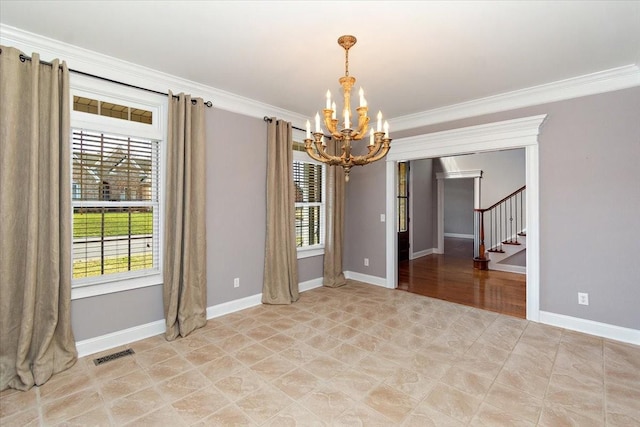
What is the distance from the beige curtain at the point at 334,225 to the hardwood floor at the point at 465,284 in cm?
108

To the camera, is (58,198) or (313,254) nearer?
(58,198)

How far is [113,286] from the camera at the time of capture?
9.34 ft

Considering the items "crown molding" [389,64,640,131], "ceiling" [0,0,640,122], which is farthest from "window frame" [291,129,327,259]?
"crown molding" [389,64,640,131]

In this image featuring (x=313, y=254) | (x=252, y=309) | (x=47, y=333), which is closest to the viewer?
(x=47, y=333)

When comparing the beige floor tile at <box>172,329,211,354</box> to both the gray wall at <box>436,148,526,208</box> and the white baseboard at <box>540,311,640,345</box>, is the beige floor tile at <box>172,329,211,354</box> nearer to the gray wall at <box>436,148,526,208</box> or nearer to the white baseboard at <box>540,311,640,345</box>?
the white baseboard at <box>540,311,640,345</box>

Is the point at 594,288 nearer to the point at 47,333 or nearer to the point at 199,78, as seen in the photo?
the point at 199,78

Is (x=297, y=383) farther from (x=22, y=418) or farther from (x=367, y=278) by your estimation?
(x=367, y=278)

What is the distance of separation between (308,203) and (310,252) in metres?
0.79

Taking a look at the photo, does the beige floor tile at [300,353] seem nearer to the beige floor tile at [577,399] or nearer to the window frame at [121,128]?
the window frame at [121,128]

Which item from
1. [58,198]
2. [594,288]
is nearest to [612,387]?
[594,288]

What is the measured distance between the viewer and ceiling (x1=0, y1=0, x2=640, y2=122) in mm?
2041

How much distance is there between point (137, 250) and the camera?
3076mm

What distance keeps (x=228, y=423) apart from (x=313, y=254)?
10.0ft

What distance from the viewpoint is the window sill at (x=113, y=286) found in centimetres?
266
